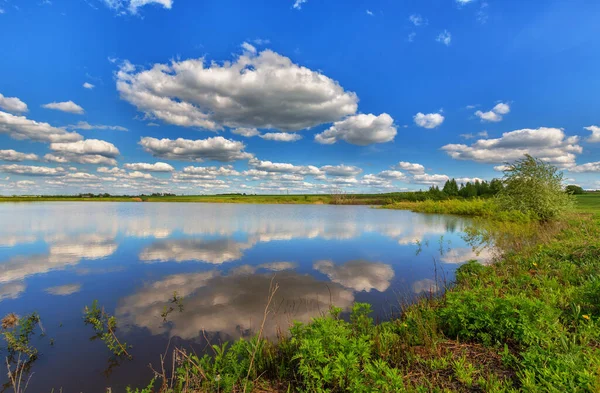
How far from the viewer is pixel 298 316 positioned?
6.93m

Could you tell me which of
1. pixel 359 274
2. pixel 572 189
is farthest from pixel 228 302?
pixel 572 189

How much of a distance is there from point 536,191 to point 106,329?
3140cm

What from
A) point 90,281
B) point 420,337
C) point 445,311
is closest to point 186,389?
point 420,337

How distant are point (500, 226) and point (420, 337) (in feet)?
66.8

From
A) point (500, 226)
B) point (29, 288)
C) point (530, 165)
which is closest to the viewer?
point (29, 288)

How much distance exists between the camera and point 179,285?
930cm

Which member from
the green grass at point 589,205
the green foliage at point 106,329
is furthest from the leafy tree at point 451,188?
the green foliage at point 106,329

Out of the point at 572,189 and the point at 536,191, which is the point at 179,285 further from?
the point at 572,189

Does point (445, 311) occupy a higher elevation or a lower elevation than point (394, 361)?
higher

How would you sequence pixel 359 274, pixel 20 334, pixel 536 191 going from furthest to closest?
pixel 536 191 < pixel 359 274 < pixel 20 334

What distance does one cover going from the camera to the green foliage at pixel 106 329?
5406 mm

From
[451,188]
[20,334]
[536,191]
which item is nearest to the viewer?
[20,334]

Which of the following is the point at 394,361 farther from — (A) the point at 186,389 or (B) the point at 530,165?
(B) the point at 530,165

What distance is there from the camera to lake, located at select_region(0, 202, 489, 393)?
18.1ft
